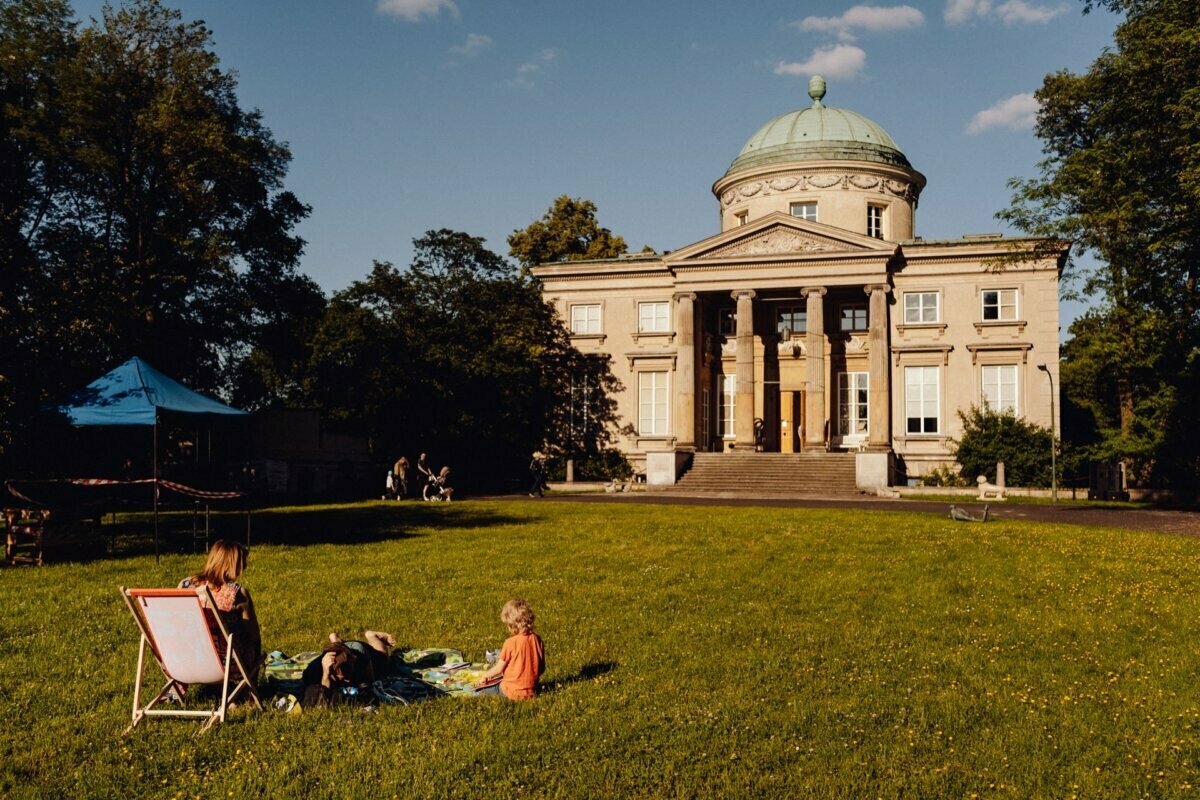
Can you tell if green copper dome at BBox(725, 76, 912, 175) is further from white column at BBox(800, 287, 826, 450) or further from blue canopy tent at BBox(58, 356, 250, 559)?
blue canopy tent at BBox(58, 356, 250, 559)

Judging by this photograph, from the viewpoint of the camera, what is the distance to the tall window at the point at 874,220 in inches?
1871

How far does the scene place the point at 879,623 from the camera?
1170 cm

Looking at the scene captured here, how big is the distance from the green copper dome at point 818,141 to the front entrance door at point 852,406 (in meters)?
10.4

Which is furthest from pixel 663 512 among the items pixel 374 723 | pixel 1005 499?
pixel 374 723

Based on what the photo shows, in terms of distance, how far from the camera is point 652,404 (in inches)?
1834

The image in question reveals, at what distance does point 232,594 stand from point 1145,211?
954 inches

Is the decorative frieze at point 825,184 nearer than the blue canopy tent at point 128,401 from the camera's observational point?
No

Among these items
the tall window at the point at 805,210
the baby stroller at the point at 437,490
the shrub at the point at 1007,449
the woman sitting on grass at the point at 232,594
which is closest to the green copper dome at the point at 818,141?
the tall window at the point at 805,210

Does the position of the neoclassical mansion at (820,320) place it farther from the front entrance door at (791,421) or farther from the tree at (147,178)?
the tree at (147,178)

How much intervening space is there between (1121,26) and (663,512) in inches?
692

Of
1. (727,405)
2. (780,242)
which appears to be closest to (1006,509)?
(780,242)

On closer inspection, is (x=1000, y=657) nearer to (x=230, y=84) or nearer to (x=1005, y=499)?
(x=1005, y=499)

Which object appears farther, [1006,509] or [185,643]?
[1006,509]

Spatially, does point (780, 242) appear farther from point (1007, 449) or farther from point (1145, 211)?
point (1145, 211)
